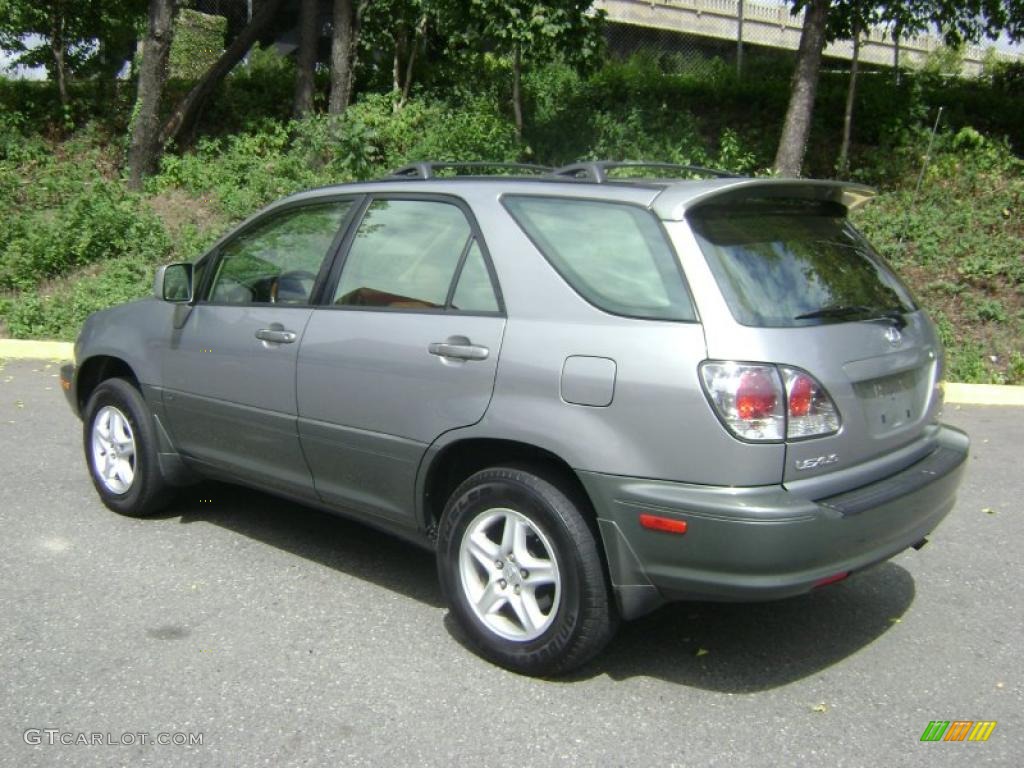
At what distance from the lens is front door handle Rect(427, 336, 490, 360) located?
403 cm

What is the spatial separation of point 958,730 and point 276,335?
3.07 metres

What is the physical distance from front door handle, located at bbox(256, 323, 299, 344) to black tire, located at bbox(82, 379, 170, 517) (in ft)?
3.49

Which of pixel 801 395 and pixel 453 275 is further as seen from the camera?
pixel 453 275

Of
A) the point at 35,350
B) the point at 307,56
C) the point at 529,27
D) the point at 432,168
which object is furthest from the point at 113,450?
the point at 307,56

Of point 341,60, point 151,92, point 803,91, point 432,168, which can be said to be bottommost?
point 432,168

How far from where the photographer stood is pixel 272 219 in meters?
5.21

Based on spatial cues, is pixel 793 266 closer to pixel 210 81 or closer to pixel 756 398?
pixel 756 398

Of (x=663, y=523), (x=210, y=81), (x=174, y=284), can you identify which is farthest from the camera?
(x=210, y=81)

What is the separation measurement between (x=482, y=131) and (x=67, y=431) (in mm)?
8349

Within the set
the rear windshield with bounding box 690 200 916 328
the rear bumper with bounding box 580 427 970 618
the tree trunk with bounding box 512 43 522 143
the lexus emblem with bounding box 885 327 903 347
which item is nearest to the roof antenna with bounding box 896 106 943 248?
the tree trunk with bounding box 512 43 522 143

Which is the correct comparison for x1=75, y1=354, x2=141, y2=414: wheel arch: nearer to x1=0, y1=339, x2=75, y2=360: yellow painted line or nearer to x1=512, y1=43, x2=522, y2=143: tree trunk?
x1=0, y1=339, x2=75, y2=360: yellow painted line

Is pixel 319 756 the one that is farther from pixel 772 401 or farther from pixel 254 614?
pixel 772 401

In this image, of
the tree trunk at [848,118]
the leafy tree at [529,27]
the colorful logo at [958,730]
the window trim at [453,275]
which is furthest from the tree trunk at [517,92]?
the colorful logo at [958,730]

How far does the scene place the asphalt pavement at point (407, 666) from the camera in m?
3.51
